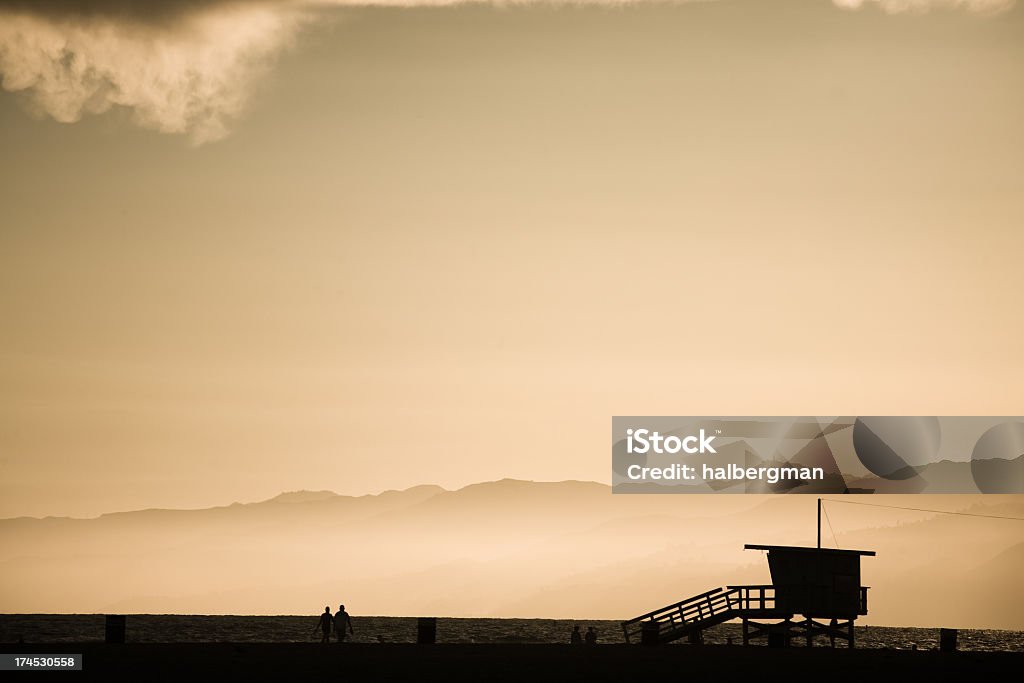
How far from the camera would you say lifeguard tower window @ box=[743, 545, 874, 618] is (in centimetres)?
5028

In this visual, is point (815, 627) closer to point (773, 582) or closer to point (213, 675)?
point (773, 582)

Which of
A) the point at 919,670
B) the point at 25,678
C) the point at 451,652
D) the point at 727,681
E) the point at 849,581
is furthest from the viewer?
the point at 849,581

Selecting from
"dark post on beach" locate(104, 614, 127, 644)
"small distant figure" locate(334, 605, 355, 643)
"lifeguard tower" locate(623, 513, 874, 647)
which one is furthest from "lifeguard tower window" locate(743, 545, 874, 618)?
"dark post on beach" locate(104, 614, 127, 644)

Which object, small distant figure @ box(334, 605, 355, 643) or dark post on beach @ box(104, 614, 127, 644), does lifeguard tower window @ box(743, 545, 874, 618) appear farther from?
dark post on beach @ box(104, 614, 127, 644)

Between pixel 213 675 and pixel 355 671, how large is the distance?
11.9ft

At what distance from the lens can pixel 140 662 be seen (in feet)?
108

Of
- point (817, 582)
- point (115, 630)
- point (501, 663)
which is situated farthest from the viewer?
point (817, 582)

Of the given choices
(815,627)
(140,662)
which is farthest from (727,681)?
(815,627)

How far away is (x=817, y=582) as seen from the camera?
50.4m

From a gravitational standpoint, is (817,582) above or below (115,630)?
above

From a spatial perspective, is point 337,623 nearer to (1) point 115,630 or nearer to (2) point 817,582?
(1) point 115,630

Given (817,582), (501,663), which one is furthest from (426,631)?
(817,582)

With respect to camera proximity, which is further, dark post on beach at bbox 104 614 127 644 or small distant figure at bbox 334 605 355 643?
small distant figure at bbox 334 605 355 643

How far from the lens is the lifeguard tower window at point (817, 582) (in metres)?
50.3
